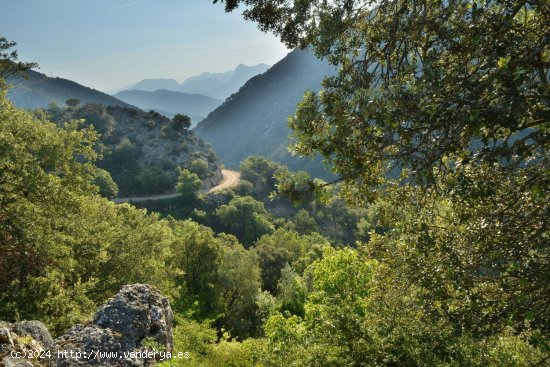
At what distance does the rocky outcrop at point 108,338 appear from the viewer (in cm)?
846

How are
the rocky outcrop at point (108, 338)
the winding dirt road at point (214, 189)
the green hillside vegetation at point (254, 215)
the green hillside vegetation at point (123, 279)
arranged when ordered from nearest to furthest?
the rocky outcrop at point (108, 338)
the green hillside vegetation at point (123, 279)
the green hillside vegetation at point (254, 215)
the winding dirt road at point (214, 189)

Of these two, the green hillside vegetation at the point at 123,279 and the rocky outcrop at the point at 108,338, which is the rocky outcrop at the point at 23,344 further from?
the green hillside vegetation at the point at 123,279

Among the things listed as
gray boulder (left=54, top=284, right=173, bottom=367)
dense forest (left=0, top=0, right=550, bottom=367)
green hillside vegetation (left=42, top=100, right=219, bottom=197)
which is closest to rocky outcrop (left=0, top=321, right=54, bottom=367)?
gray boulder (left=54, top=284, right=173, bottom=367)

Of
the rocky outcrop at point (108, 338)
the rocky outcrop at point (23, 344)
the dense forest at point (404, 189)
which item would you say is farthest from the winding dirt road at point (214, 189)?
the rocky outcrop at point (108, 338)

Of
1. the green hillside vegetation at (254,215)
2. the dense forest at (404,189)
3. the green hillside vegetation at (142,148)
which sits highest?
the dense forest at (404,189)

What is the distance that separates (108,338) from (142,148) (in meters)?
112

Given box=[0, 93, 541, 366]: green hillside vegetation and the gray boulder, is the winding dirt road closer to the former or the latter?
box=[0, 93, 541, 366]: green hillside vegetation

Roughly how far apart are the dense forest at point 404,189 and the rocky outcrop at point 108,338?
2.41m

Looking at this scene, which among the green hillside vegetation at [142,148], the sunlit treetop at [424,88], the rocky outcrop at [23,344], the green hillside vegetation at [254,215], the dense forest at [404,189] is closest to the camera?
the sunlit treetop at [424,88]

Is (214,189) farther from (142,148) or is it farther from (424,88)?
(424,88)

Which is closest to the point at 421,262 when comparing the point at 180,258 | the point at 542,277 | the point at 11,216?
the point at 542,277

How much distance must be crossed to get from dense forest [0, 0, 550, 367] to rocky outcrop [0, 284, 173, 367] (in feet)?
7.90

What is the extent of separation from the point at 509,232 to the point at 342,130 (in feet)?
12.0

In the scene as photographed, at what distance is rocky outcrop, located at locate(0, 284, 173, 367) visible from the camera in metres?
8.46
